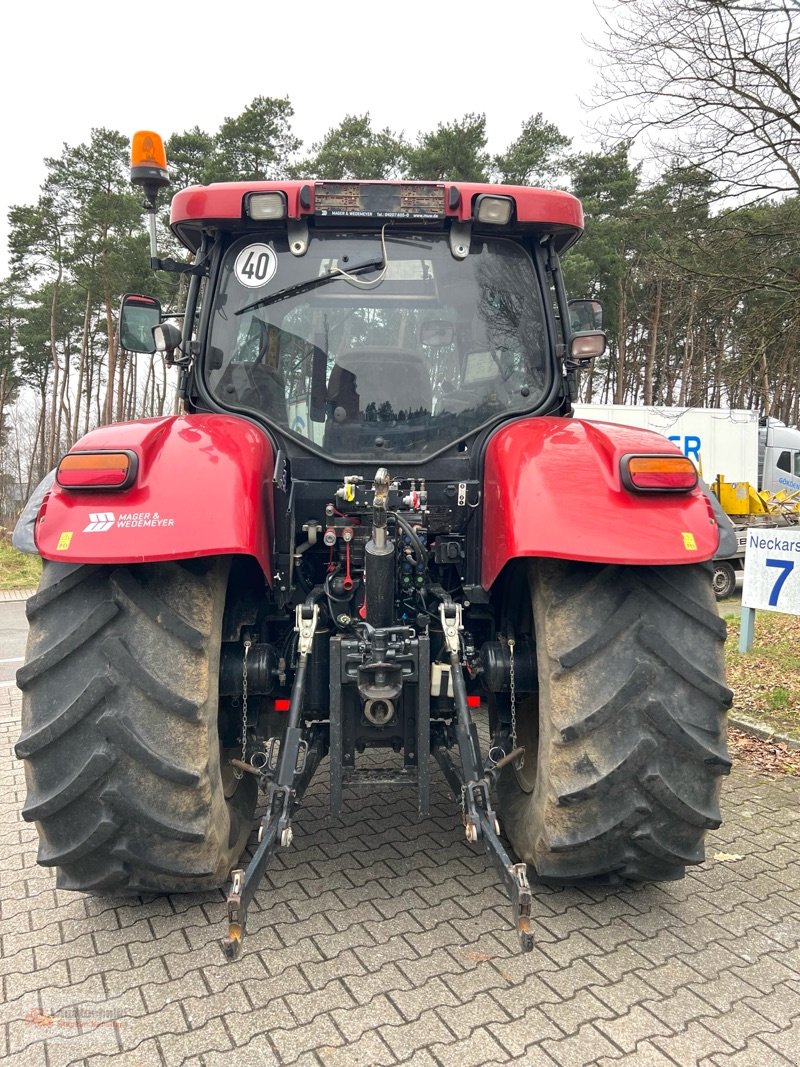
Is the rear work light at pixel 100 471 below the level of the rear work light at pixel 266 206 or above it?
below

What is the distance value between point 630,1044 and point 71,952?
1745 mm

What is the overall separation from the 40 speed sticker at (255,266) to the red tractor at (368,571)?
1 cm

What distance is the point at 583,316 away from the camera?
3.72 m

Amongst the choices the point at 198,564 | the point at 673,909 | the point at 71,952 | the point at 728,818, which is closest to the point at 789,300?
the point at 728,818

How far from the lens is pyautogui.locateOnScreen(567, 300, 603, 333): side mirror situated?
3703 mm

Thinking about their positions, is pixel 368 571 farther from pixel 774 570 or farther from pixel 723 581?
pixel 723 581

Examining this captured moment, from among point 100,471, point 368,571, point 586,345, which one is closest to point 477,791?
point 368,571

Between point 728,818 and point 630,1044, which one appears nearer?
point 630,1044

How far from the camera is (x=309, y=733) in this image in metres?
2.96

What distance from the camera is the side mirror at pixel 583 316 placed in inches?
146

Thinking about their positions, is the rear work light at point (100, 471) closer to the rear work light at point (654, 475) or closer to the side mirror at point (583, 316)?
the rear work light at point (654, 475)

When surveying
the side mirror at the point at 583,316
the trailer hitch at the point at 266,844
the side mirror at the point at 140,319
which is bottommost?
the trailer hitch at the point at 266,844

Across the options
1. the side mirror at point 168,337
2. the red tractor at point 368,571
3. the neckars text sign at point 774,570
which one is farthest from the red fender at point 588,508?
the neckars text sign at point 774,570

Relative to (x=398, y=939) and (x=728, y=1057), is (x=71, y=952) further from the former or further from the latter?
(x=728, y=1057)
